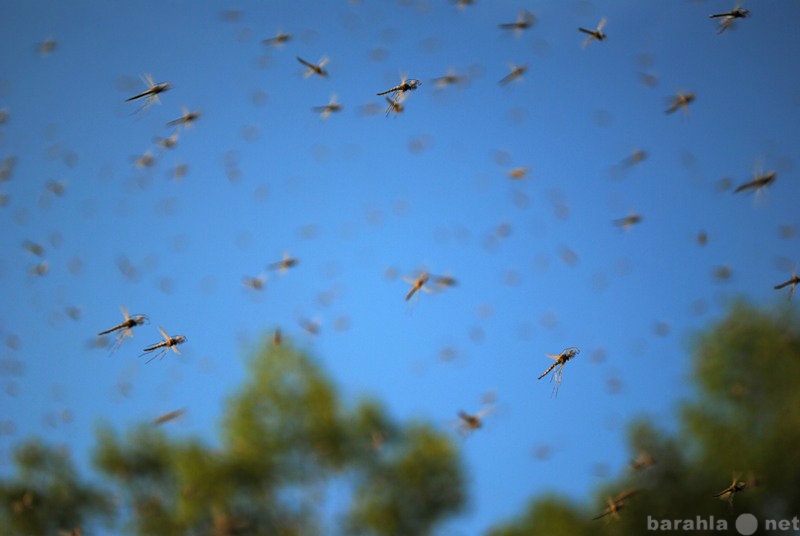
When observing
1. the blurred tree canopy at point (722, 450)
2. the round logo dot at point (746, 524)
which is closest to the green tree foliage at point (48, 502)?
the blurred tree canopy at point (722, 450)

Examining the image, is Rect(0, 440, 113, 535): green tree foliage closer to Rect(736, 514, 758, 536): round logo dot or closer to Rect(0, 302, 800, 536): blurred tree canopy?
Rect(0, 302, 800, 536): blurred tree canopy

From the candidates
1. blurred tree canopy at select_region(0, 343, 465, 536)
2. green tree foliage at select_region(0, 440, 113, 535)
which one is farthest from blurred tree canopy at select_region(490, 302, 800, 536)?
green tree foliage at select_region(0, 440, 113, 535)

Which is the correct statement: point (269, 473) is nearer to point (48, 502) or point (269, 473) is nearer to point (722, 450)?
point (48, 502)

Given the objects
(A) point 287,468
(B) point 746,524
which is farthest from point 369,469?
(B) point 746,524

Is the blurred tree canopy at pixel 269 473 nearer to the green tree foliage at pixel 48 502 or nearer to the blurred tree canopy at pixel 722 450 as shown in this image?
the green tree foliage at pixel 48 502

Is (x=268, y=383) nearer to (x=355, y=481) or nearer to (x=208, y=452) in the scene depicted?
(x=208, y=452)
